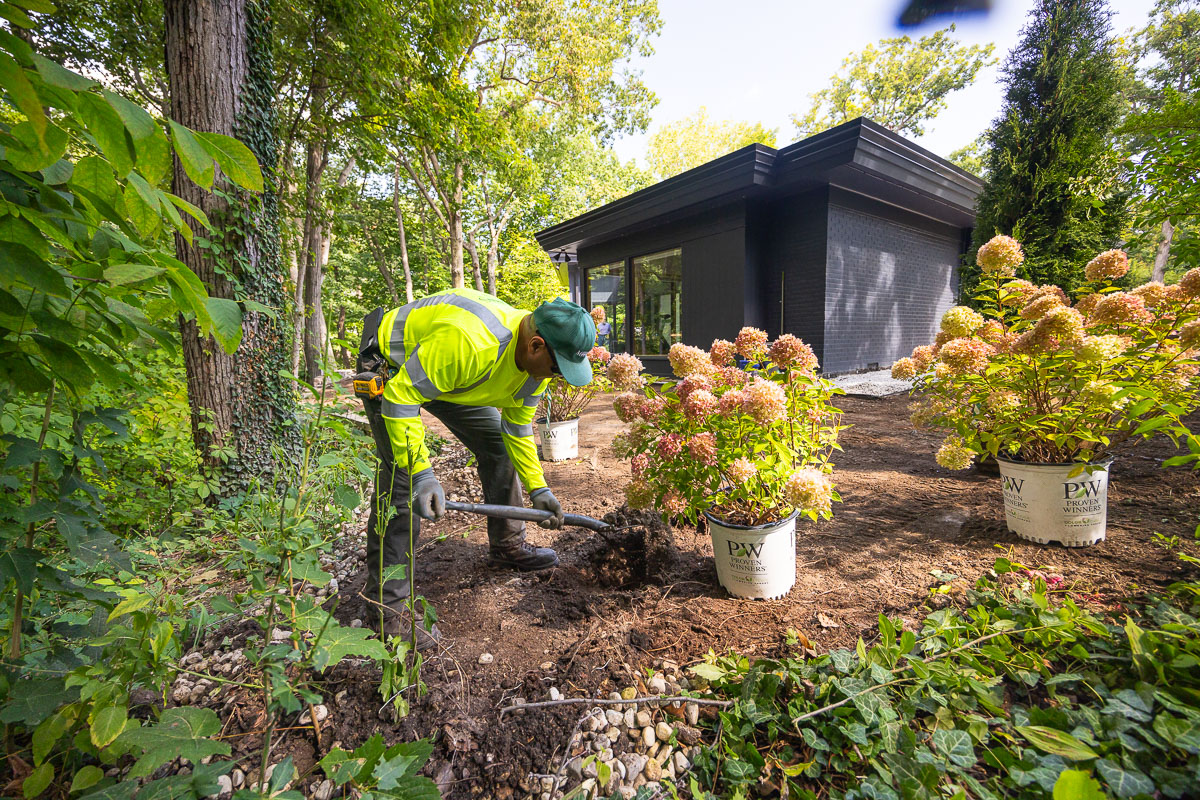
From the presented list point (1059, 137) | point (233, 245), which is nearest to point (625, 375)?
point (233, 245)

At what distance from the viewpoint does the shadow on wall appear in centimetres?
793

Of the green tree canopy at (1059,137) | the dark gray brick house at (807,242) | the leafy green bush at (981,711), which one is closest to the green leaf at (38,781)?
the leafy green bush at (981,711)

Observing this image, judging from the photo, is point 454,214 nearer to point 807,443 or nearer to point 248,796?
point 807,443

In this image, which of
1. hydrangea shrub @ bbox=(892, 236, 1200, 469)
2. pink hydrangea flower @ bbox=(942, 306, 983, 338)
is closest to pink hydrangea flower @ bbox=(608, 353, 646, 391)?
hydrangea shrub @ bbox=(892, 236, 1200, 469)

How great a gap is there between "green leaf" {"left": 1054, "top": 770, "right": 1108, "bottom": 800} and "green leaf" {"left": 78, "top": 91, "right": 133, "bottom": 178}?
1.88 meters

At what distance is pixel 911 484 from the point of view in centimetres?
326

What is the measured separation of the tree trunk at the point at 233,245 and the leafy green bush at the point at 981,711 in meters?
2.85

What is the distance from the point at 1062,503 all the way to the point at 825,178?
638 cm

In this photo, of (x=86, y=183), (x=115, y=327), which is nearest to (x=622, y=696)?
(x=115, y=327)

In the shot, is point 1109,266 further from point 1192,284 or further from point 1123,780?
point 1123,780

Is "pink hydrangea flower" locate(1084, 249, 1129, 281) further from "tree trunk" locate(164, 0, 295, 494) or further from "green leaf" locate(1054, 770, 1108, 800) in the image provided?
"tree trunk" locate(164, 0, 295, 494)

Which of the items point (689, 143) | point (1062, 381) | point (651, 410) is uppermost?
point (689, 143)

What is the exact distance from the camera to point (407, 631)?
6.45 ft

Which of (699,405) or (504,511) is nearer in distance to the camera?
(699,405)
